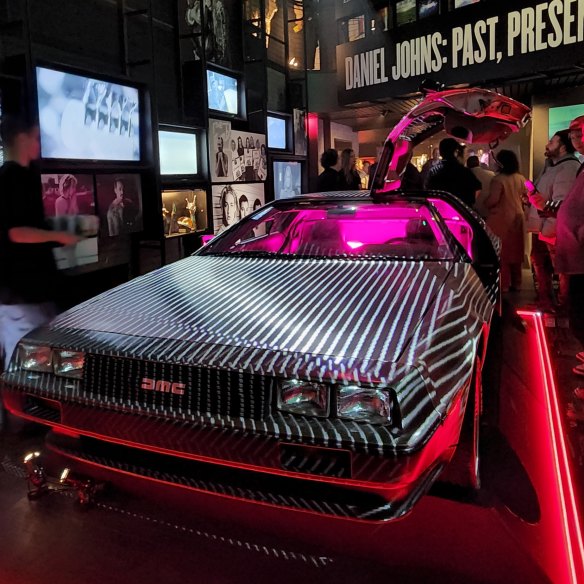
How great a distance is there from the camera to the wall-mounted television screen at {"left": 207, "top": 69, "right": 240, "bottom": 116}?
8.02 meters

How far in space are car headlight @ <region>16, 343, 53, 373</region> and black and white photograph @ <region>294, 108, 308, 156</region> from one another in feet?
29.2

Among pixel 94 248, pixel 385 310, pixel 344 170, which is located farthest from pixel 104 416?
pixel 344 170

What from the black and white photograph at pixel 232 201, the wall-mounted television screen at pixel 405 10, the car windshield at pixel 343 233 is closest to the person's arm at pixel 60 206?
the black and white photograph at pixel 232 201

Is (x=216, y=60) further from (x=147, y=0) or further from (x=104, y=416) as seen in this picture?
(x=104, y=416)

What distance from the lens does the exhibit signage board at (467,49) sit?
7.09 m

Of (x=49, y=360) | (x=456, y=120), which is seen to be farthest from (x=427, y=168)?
(x=49, y=360)

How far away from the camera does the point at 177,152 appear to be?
7.33 metres

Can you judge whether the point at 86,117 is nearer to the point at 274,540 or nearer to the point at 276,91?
the point at 274,540

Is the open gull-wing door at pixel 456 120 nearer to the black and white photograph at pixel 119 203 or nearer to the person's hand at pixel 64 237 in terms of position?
the person's hand at pixel 64 237

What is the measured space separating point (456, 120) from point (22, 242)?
246 cm

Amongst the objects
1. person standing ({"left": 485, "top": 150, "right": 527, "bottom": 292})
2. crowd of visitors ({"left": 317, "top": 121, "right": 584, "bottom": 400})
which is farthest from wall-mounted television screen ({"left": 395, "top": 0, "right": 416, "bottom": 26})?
person standing ({"left": 485, "top": 150, "right": 527, "bottom": 292})

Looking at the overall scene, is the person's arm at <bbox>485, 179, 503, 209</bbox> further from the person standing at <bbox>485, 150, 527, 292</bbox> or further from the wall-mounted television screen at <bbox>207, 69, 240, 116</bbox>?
the wall-mounted television screen at <bbox>207, 69, 240, 116</bbox>

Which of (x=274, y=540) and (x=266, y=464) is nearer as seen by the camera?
(x=266, y=464)

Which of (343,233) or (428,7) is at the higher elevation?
(428,7)
